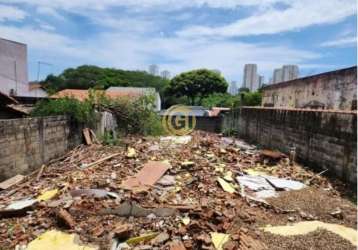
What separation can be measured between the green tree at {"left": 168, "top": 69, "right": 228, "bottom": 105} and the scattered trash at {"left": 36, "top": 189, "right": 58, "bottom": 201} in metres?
29.7

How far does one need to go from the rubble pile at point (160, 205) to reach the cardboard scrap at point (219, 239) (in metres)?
0.01

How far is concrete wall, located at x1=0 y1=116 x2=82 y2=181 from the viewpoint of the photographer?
5.60 m

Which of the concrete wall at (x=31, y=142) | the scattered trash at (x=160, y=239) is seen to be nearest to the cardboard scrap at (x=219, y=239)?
the scattered trash at (x=160, y=239)

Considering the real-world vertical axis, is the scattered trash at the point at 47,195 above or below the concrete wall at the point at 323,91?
below

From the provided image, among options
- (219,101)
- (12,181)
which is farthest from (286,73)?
(12,181)

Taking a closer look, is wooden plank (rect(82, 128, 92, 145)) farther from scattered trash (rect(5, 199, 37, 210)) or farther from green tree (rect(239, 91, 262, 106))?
green tree (rect(239, 91, 262, 106))

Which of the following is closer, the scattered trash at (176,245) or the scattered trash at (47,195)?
the scattered trash at (176,245)

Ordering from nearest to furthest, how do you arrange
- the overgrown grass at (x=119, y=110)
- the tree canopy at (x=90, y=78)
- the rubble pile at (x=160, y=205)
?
1. the rubble pile at (x=160, y=205)
2. the overgrown grass at (x=119, y=110)
3. the tree canopy at (x=90, y=78)

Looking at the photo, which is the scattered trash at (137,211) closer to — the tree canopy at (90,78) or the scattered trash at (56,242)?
the scattered trash at (56,242)

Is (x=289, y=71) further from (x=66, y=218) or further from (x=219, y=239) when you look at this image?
(x=66, y=218)

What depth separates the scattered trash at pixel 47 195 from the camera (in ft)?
15.8

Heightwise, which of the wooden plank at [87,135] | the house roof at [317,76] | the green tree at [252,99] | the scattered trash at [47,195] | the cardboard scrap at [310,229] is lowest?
the scattered trash at [47,195]

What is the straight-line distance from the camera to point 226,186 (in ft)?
17.9

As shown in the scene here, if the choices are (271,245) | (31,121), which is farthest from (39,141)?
(271,245)
